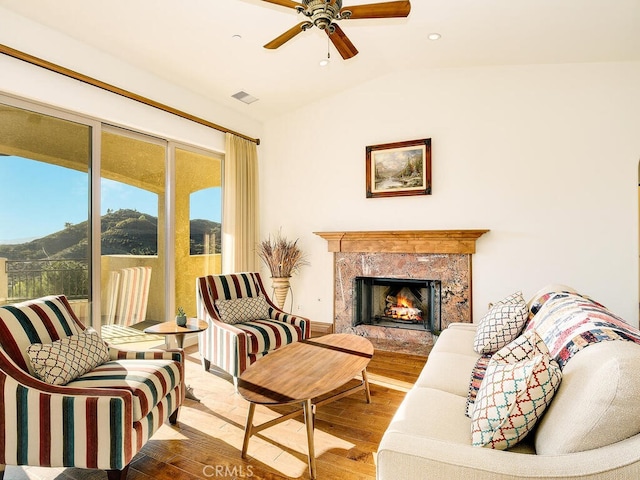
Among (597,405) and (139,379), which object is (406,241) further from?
(597,405)

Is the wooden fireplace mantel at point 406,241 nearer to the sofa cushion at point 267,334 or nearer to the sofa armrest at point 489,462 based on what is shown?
the sofa cushion at point 267,334

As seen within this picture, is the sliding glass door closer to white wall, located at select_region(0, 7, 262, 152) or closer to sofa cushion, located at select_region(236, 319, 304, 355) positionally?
white wall, located at select_region(0, 7, 262, 152)

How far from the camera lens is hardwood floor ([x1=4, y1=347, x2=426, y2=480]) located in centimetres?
199

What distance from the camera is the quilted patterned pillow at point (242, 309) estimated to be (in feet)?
11.2

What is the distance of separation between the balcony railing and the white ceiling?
1.78 metres

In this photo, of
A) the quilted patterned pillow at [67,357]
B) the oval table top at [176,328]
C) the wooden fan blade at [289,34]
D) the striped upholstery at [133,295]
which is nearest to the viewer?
the quilted patterned pillow at [67,357]

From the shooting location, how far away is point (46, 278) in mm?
3176

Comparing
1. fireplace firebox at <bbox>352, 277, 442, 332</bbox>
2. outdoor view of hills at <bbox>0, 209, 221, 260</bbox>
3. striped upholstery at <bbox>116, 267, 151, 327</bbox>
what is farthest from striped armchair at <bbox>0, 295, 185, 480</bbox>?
fireplace firebox at <bbox>352, 277, 442, 332</bbox>

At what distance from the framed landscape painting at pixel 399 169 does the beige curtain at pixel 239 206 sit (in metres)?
1.69

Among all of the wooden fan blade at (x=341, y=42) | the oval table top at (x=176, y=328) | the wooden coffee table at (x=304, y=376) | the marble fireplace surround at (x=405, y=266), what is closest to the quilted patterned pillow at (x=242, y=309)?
the oval table top at (x=176, y=328)

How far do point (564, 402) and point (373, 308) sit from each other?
12.3ft

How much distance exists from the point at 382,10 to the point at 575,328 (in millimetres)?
1915

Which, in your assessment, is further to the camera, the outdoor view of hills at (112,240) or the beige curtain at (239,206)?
the beige curtain at (239,206)

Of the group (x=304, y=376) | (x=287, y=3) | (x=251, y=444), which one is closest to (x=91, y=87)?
(x=287, y=3)
